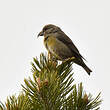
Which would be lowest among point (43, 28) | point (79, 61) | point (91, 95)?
point (91, 95)

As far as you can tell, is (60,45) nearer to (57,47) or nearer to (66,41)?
(57,47)

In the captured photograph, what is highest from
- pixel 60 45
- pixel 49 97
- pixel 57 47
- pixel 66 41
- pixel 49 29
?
pixel 49 29

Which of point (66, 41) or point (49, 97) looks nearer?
point (49, 97)

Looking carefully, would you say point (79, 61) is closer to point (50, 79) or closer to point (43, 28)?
point (43, 28)

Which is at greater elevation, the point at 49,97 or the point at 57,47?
the point at 57,47

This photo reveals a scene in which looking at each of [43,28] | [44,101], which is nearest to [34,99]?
[44,101]

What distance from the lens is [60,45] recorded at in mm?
5809

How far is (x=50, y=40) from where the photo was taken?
5535 millimetres

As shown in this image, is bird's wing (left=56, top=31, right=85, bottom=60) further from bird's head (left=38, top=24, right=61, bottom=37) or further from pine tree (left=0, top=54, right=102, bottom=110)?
pine tree (left=0, top=54, right=102, bottom=110)

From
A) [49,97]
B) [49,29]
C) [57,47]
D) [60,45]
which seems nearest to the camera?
[49,97]

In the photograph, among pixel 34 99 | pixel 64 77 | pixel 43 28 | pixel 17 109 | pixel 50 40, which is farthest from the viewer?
pixel 43 28

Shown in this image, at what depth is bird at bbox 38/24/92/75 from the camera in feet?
17.6

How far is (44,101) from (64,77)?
481 mm

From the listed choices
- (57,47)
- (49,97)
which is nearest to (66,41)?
(57,47)
